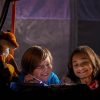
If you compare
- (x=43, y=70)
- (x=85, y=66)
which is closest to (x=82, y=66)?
(x=85, y=66)

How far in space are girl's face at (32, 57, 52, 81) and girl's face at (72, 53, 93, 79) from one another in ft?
0.39

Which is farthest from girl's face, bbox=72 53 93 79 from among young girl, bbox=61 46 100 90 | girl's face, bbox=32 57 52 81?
girl's face, bbox=32 57 52 81

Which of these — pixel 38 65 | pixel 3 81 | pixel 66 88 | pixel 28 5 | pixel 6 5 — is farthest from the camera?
pixel 28 5

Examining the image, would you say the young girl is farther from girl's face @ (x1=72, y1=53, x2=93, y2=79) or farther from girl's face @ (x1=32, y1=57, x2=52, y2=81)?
girl's face @ (x1=32, y1=57, x2=52, y2=81)

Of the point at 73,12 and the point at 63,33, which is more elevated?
the point at 73,12

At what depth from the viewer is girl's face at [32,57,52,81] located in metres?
1.46

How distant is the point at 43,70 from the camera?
1465 mm

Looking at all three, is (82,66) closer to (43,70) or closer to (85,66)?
(85,66)

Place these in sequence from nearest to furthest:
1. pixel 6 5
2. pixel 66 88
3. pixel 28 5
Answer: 1. pixel 66 88
2. pixel 6 5
3. pixel 28 5

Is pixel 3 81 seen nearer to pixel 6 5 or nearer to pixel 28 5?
pixel 6 5

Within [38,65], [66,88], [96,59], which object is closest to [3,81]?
[66,88]

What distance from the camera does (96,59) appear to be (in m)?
1.47

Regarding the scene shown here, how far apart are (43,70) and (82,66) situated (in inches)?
7.0

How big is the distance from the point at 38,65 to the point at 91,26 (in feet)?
6.31
